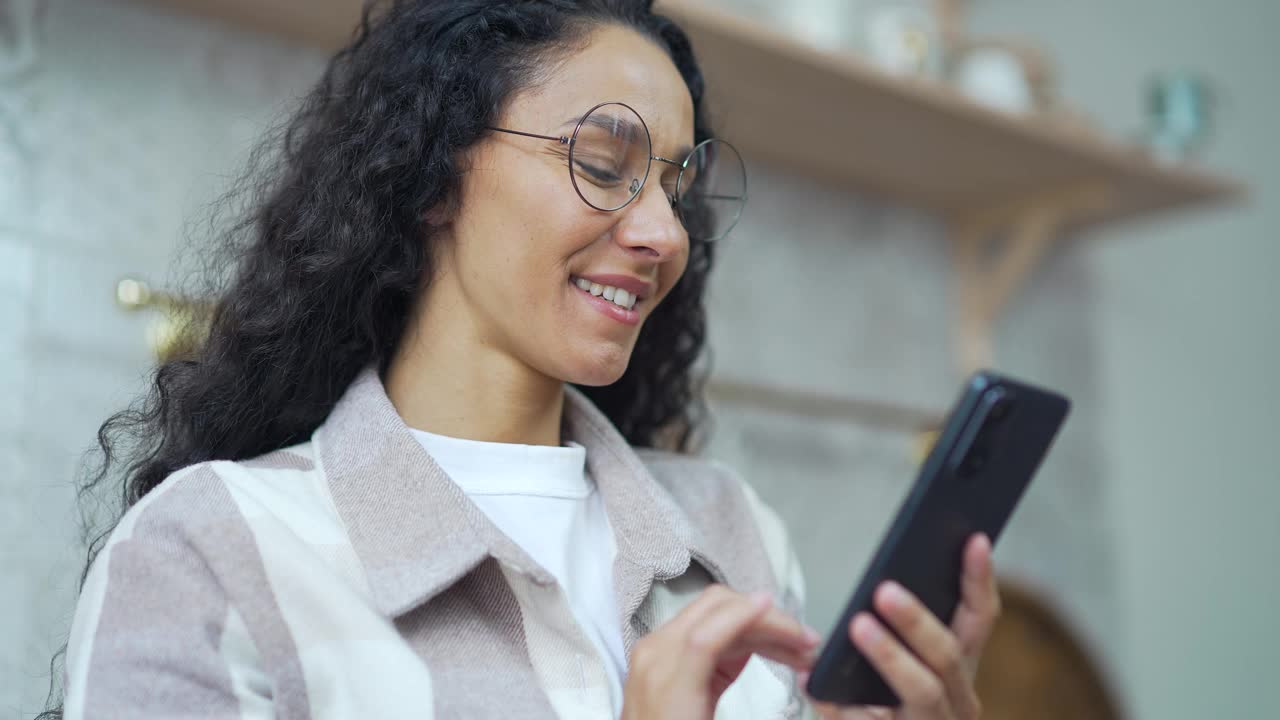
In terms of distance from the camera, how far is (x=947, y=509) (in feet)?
2.24

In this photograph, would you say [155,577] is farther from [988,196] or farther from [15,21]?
[988,196]

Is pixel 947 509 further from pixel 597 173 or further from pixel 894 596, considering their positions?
pixel 597 173

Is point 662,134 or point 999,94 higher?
point 999,94

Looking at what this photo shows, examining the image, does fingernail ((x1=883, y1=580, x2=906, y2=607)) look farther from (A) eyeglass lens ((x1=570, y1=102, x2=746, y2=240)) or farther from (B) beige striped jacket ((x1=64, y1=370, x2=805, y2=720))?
(A) eyeglass lens ((x1=570, y1=102, x2=746, y2=240))

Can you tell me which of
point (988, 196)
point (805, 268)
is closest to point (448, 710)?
point (805, 268)

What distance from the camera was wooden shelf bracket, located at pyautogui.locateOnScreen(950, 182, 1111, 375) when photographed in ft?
6.26

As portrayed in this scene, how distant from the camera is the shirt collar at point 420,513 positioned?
774 millimetres

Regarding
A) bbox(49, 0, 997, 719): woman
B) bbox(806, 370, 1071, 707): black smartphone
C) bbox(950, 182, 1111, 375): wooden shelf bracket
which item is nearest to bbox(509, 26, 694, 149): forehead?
bbox(49, 0, 997, 719): woman

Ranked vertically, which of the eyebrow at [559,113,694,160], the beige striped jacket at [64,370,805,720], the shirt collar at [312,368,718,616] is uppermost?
the eyebrow at [559,113,694,160]

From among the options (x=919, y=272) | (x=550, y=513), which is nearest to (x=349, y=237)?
(x=550, y=513)

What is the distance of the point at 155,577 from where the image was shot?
0.72 meters

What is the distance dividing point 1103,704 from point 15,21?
74.1 inches

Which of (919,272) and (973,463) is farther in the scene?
(919,272)

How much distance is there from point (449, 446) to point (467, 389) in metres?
0.05
